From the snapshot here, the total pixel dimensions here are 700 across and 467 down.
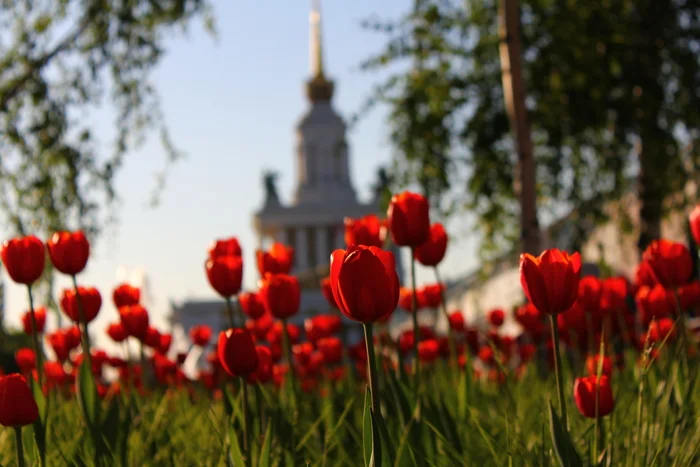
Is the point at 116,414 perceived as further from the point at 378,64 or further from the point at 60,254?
the point at 378,64

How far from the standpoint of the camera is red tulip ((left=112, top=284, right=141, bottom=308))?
299 centimetres

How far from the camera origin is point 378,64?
431 inches

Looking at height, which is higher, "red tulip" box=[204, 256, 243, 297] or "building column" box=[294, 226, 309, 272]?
"building column" box=[294, 226, 309, 272]

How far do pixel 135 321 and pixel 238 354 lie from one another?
1.02 metres

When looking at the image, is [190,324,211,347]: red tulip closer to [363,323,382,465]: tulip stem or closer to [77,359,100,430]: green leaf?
[77,359,100,430]: green leaf

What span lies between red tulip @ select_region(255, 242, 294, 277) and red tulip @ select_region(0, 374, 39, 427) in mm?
939

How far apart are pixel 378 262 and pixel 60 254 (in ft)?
4.59

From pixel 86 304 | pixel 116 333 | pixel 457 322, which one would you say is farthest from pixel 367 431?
pixel 457 322

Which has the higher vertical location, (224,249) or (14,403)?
(224,249)

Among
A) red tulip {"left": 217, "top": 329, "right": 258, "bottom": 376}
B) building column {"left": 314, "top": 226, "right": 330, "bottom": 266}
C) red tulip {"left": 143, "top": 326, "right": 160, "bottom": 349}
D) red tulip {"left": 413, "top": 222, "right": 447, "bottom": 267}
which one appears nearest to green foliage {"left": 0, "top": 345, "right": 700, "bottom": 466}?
red tulip {"left": 217, "top": 329, "right": 258, "bottom": 376}

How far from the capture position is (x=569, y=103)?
11.0 m

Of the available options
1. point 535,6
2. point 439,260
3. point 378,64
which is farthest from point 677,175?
point 439,260

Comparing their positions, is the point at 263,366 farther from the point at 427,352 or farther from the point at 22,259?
the point at 427,352

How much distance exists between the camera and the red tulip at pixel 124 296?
9.81 feet
